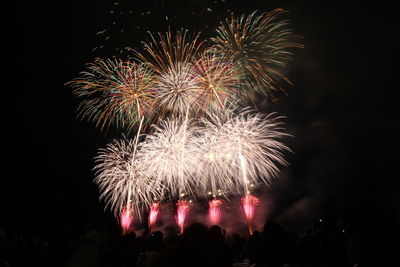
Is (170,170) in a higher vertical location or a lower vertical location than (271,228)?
higher

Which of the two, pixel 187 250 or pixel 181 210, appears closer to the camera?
pixel 187 250

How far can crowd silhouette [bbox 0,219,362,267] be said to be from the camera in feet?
11.6

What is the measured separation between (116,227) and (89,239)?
3.51 metres

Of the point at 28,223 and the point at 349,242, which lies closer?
the point at 349,242

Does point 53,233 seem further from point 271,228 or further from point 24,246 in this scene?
point 271,228

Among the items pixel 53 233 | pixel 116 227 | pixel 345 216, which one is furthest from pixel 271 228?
pixel 53 233

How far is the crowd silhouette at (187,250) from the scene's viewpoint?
3.52 meters

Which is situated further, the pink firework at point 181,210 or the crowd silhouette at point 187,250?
the pink firework at point 181,210

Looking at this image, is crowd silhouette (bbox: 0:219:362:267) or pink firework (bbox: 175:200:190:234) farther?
pink firework (bbox: 175:200:190:234)

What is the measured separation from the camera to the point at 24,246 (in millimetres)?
9391

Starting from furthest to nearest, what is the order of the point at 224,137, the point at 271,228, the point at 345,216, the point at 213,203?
the point at 213,203 < the point at 224,137 < the point at 271,228 < the point at 345,216

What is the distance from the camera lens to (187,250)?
3488 millimetres

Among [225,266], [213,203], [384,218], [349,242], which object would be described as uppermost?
[213,203]

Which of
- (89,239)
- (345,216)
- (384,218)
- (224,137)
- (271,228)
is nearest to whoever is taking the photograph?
(384,218)
